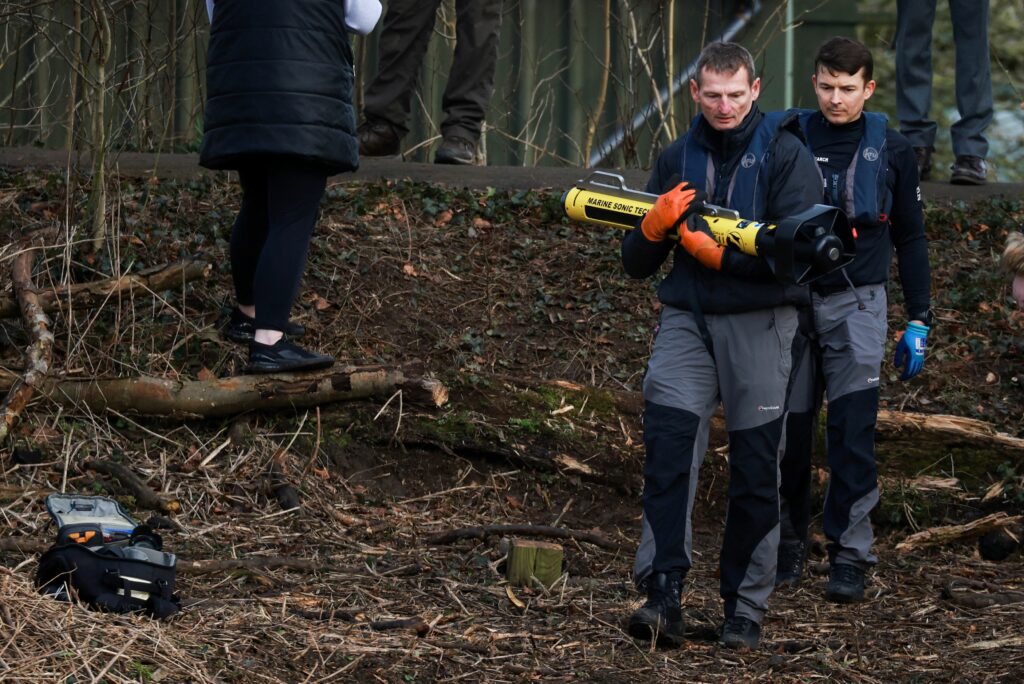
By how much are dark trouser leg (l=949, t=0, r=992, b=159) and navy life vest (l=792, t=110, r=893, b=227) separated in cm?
320

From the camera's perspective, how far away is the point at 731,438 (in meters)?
4.55

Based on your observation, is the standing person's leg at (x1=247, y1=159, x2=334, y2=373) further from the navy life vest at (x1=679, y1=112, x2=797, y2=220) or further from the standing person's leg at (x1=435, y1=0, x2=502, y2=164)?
the standing person's leg at (x1=435, y1=0, x2=502, y2=164)

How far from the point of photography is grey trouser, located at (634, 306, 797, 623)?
175 inches

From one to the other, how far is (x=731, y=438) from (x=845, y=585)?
88 cm

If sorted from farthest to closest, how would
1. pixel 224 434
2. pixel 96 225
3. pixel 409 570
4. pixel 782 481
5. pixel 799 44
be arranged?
pixel 799 44 → pixel 96 225 → pixel 224 434 → pixel 782 481 → pixel 409 570

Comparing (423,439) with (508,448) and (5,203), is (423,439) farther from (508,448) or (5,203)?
(5,203)

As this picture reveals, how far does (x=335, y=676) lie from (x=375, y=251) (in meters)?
3.80

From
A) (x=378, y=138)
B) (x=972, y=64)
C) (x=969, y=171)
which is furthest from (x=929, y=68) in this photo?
(x=378, y=138)

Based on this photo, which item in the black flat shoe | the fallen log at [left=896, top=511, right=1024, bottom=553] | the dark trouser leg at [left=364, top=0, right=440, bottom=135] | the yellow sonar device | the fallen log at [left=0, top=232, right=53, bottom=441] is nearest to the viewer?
the yellow sonar device

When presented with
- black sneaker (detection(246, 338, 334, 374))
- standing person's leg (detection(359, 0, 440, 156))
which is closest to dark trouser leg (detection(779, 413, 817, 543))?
black sneaker (detection(246, 338, 334, 374))

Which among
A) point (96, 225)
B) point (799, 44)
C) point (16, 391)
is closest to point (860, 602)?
point (16, 391)

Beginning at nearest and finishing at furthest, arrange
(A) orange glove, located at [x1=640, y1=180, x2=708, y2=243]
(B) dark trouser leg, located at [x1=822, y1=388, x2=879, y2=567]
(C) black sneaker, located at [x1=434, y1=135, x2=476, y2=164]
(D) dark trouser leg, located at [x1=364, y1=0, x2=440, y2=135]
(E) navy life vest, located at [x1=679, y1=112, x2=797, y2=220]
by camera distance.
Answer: (A) orange glove, located at [x1=640, y1=180, x2=708, y2=243], (E) navy life vest, located at [x1=679, y1=112, x2=797, y2=220], (B) dark trouser leg, located at [x1=822, y1=388, x2=879, y2=567], (D) dark trouser leg, located at [x1=364, y1=0, x2=440, y2=135], (C) black sneaker, located at [x1=434, y1=135, x2=476, y2=164]

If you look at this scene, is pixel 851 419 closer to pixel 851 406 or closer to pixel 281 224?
pixel 851 406

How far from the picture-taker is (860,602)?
506 centimetres
